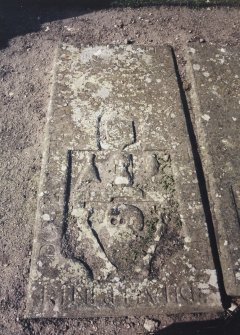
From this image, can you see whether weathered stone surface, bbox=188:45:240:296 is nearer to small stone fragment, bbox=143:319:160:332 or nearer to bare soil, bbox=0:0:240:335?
bare soil, bbox=0:0:240:335

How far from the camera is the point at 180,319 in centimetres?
321

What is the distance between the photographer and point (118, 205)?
3.54 meters

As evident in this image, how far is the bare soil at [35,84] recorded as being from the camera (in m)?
3.23

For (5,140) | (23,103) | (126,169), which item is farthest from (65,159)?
(23,103)

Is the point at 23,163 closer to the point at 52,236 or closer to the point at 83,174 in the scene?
the point at 83,174

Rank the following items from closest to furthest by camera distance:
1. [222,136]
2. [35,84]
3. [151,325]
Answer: [151,325] → [222,136] → [35,84]

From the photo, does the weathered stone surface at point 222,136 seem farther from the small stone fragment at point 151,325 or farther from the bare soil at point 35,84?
the small stone fragment at point 151,325

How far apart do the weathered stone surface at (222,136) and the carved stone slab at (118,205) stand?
0.58ft

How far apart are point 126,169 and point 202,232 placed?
94 cm

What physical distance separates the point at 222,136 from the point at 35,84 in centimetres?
247

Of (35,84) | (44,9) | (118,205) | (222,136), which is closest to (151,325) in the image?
(118,205)

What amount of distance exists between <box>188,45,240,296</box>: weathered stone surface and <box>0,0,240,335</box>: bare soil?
0.46 meters

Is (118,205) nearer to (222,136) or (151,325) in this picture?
(151,325)

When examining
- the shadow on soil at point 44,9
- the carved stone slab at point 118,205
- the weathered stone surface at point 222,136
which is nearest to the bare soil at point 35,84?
the shadow on soil at point 44,9
